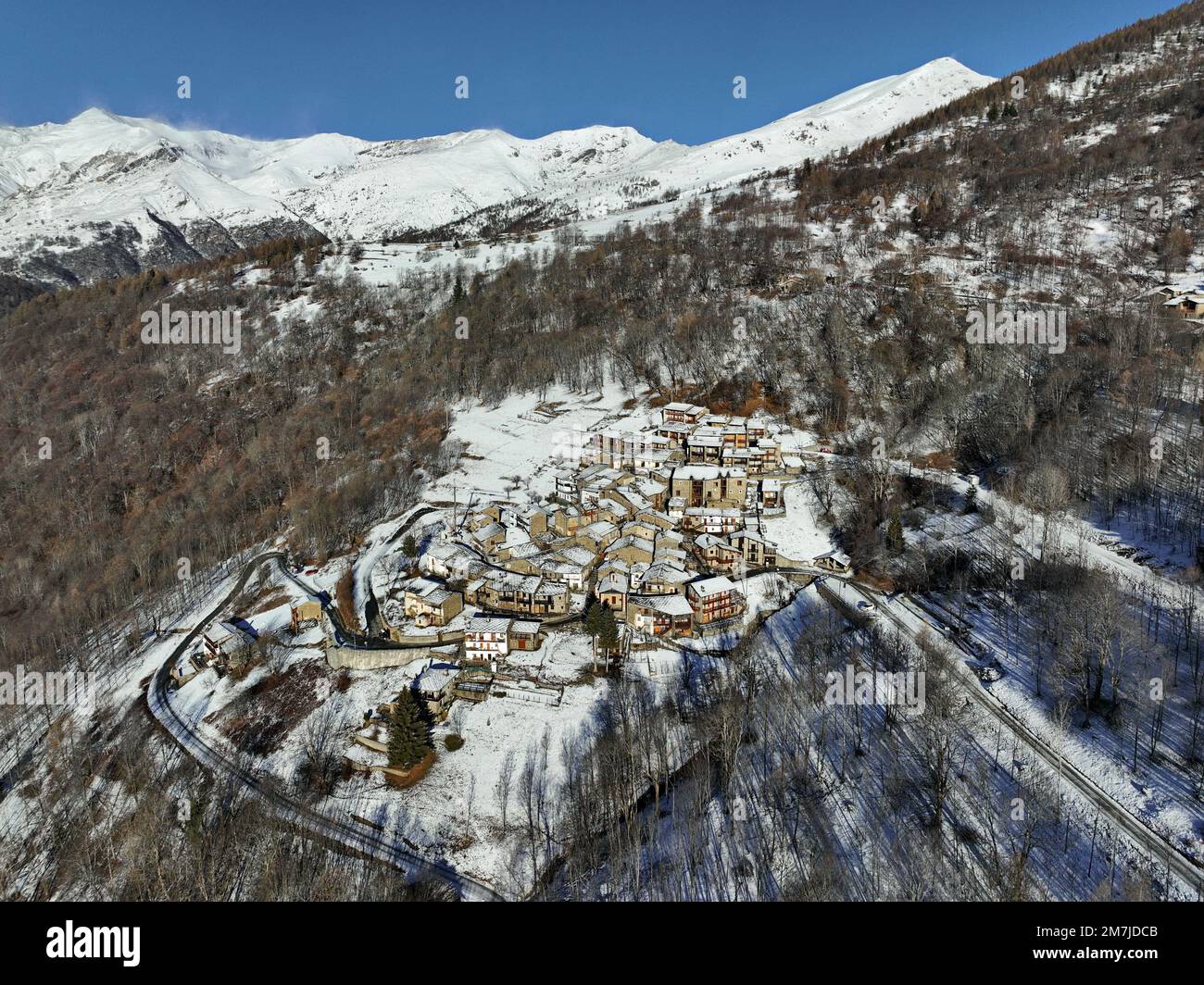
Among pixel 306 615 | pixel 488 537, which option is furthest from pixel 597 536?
pixel 306 615

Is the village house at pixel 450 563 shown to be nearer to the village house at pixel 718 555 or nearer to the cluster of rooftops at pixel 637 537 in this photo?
the cluster of rooftops at pixel 637 537

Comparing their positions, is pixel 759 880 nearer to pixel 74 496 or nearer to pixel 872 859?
pixel 872 859

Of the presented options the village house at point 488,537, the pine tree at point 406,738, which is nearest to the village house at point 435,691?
the pine tree at point 406,738

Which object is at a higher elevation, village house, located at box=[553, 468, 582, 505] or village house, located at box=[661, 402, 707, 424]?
village house, located at box=[661, 402, 707, 424]

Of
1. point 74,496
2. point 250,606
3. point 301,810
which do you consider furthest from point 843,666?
point 74,496

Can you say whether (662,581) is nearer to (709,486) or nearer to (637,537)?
(637,537)

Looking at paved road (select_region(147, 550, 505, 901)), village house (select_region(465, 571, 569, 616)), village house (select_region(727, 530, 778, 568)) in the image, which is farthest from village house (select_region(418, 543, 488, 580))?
village house (select_region(727, 530, 778, 568))

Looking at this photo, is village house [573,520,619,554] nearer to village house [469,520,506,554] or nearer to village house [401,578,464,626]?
village house [469,520,506,554]
